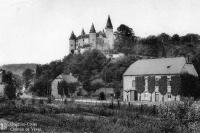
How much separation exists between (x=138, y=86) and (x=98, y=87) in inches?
1187

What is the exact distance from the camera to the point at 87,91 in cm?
9875

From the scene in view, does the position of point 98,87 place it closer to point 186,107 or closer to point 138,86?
point 138,86

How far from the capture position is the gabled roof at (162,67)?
205ft

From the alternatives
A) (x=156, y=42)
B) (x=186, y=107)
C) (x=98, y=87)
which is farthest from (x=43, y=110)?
(x=156, y=42)

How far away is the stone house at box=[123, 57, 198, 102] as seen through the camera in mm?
62906

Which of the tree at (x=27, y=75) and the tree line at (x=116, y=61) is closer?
the tree line at (x=116, y=61)

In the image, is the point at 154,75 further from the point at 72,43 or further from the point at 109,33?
the point at 72,43

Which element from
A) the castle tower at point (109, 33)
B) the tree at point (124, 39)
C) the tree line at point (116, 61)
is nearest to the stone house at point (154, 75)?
the tree line at point (116, 61)

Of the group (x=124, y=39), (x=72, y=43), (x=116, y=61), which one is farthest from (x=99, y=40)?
(x=116, y=61)

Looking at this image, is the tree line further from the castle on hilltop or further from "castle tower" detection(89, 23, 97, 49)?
"castle tower" detection(89, 23, 97, 49)

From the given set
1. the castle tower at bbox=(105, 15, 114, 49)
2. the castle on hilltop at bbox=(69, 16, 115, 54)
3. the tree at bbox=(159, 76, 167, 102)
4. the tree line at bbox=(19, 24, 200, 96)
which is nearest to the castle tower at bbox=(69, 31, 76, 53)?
the castle on hilltop at bbox=(69, 16, 115, 54)

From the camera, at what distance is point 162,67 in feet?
213

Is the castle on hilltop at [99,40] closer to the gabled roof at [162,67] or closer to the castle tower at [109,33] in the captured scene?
the castle tower at [109,33]

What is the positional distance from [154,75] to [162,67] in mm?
2098
